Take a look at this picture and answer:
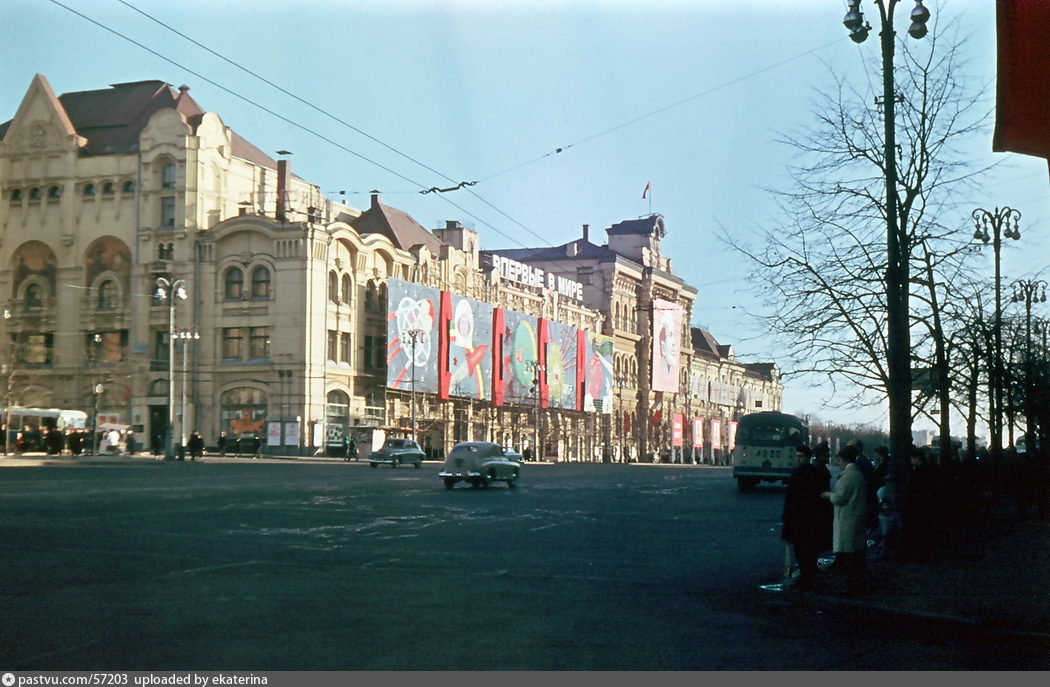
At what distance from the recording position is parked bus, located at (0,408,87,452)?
7256 centimetres

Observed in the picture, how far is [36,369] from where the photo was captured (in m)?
82.4

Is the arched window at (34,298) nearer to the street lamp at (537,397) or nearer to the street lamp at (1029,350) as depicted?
the street lamp at (537,397)

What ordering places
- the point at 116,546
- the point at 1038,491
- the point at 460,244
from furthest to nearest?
1. the point at 460,244
2. the point at 1038,491
3. the point at 116,546

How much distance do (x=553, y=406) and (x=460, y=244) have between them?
57.6ft

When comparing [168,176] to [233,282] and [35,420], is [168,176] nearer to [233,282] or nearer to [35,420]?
[233,282]

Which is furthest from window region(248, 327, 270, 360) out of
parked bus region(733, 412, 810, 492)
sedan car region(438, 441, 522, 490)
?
parked bus region(733, 412, 810, 492)

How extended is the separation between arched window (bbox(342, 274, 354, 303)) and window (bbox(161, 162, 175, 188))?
44.5 ft

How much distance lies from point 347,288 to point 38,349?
22.0m

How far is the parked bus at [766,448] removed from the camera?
4541 centimetres

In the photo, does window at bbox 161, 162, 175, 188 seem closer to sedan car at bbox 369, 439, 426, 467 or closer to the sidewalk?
sedan car at bbox 369, 439, 426, 467

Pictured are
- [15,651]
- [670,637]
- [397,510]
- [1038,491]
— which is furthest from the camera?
[1038,491]

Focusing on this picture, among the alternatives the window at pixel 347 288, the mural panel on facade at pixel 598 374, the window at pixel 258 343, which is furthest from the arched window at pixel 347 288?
the mural panel on facade at pixel 598 374

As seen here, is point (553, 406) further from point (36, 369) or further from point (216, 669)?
point (216, 669)

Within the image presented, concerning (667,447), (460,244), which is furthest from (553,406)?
(667,447)
